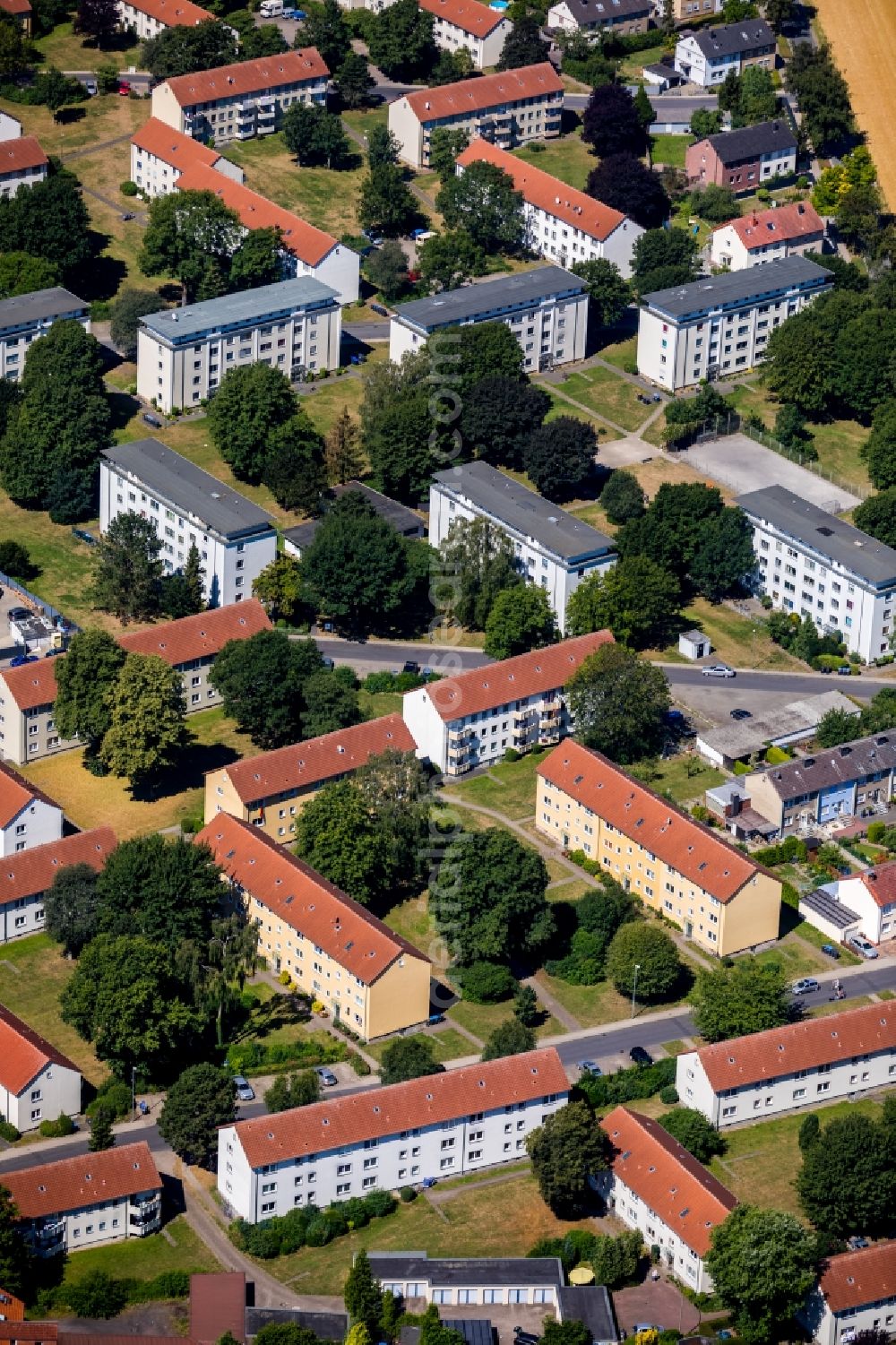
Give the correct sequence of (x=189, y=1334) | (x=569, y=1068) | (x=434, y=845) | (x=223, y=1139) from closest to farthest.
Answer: (x=189, y=1334) → (x=223, y=1139) → (x=569, y=1068) → (x=434, y=845)

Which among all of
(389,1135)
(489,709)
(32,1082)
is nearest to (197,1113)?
(32,1082)

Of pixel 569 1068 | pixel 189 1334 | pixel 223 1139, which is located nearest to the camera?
pixel 189 1334

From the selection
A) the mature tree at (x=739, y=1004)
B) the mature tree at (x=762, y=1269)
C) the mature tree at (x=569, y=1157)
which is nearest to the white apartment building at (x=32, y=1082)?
the mature tree at (x=569, y=1157)

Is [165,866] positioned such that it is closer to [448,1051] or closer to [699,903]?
[448,1051]

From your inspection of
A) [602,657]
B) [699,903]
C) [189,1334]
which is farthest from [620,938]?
[189,1334]

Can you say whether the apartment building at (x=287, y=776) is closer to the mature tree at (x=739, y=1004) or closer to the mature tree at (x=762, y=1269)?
the mature tree at (x=739, y=1004)

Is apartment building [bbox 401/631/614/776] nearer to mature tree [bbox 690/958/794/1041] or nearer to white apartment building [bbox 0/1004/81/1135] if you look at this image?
mature tree [bbox 690/958/794/1041]
